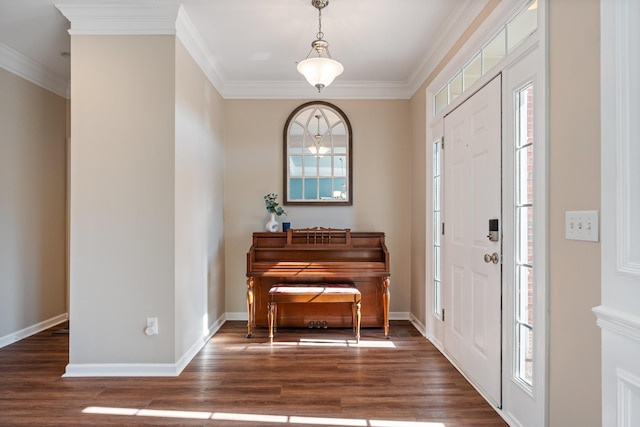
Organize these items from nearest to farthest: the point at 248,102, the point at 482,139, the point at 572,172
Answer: the point at 572,172, the point at 482,139, the point at 248,102

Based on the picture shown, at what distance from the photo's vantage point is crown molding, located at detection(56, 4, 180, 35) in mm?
2592

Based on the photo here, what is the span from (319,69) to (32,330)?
3.64m

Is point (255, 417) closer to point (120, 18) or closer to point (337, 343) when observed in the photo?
point (337, 343)

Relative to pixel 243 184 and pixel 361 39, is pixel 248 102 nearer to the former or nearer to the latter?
pixel 243 184

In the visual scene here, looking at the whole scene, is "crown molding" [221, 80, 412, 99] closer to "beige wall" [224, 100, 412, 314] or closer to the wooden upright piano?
"beige wall" [224, 100, 412, 314]

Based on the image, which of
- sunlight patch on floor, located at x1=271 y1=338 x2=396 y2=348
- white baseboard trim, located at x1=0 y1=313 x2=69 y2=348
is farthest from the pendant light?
white baseboard trim, located at x1=0 y1=313 x2=69 y2=348

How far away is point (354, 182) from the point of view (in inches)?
165

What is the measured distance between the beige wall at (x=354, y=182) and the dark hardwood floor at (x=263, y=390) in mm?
1201

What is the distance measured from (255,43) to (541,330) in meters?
2.92

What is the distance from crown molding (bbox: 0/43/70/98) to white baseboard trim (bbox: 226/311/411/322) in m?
2.99

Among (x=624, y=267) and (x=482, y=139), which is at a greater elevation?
(x=482, y=139)

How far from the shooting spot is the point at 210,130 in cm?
364

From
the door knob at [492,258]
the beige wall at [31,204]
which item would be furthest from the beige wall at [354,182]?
the door knob at [492,258]

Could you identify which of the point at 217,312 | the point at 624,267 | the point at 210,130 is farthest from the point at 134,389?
the point at 624,267
